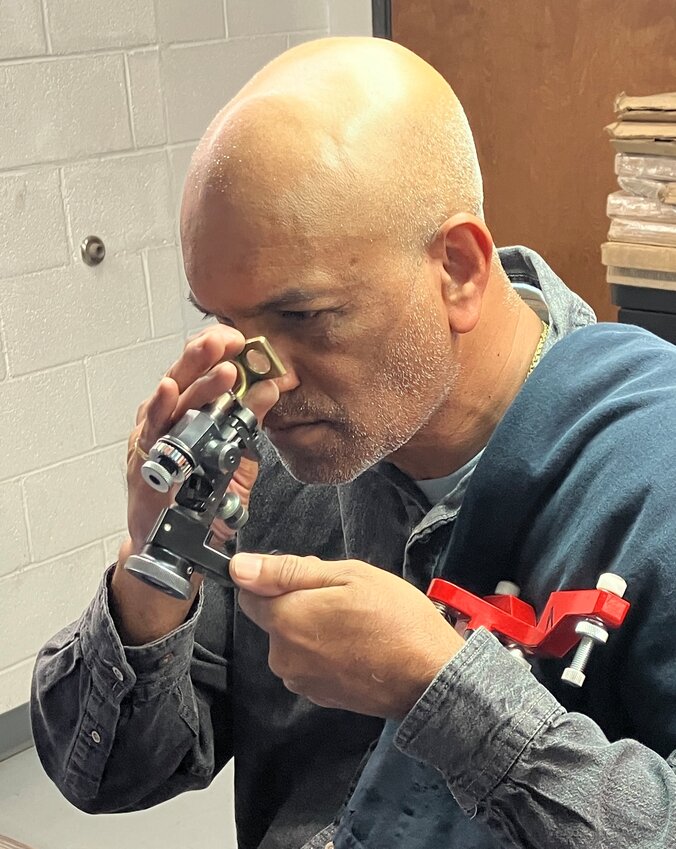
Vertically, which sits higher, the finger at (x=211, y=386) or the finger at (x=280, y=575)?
the finger at (x=211, y=386)

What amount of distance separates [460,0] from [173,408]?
6.64 ft

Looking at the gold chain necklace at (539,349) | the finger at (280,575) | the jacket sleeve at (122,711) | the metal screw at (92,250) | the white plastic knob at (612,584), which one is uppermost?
the gold chain necklace at (539,349)

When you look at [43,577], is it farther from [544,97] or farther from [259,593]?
[259,593]

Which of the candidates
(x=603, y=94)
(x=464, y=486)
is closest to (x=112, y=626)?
(x=464, y=486)

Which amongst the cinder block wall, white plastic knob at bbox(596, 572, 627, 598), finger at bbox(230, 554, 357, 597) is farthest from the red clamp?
the cinder block wall

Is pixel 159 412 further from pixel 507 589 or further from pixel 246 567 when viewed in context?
pixel 507 589

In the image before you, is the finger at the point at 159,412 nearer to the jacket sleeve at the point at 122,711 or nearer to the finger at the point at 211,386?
the finger at the point at 211,386

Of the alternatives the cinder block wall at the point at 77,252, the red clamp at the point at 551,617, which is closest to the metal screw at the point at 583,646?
the red clamp at the point at 551,617

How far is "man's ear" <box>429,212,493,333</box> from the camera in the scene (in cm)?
106

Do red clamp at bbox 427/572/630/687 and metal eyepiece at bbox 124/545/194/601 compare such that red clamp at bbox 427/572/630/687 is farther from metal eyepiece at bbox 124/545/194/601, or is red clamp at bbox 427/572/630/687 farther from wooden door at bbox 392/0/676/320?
wooden door at bbox 392/0/676/320

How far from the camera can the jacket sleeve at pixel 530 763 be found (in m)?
0.80

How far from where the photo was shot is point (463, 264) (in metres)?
1.08

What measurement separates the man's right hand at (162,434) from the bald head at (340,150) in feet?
0.42

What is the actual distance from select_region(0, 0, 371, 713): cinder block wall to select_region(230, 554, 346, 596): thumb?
1.65 m
